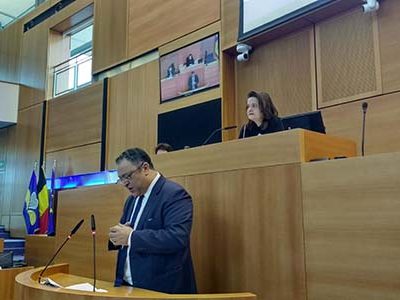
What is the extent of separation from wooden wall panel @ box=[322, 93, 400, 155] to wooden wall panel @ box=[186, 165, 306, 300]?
5.21ft

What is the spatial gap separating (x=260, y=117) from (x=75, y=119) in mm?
4847

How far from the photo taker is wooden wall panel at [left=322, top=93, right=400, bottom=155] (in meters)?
3.46

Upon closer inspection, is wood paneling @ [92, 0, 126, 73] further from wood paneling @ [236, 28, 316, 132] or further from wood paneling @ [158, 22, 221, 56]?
wood paneling @ [236, 28, 316, 132]

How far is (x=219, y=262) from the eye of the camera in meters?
2.45

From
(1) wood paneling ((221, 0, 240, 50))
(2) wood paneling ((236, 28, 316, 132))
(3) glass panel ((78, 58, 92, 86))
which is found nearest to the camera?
(2) wood paneling ((236, 28, 316, 132))

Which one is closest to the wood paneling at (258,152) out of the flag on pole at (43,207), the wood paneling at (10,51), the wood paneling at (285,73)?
the wood paneling at (285,73)

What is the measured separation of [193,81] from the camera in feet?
16.9

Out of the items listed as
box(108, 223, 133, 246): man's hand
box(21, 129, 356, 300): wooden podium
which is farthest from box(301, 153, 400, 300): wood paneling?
box(108, 223, 133, 246): man's hand

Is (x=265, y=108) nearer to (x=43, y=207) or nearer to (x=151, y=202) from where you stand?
(x=151, y=202)

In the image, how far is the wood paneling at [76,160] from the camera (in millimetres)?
6535

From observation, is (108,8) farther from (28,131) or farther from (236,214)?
(236,214)

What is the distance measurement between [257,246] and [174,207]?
0.45 m

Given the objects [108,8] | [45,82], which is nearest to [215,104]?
[108,8]

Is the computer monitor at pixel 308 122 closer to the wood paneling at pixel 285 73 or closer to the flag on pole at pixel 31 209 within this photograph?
the wood paneling at pixel 285 73
